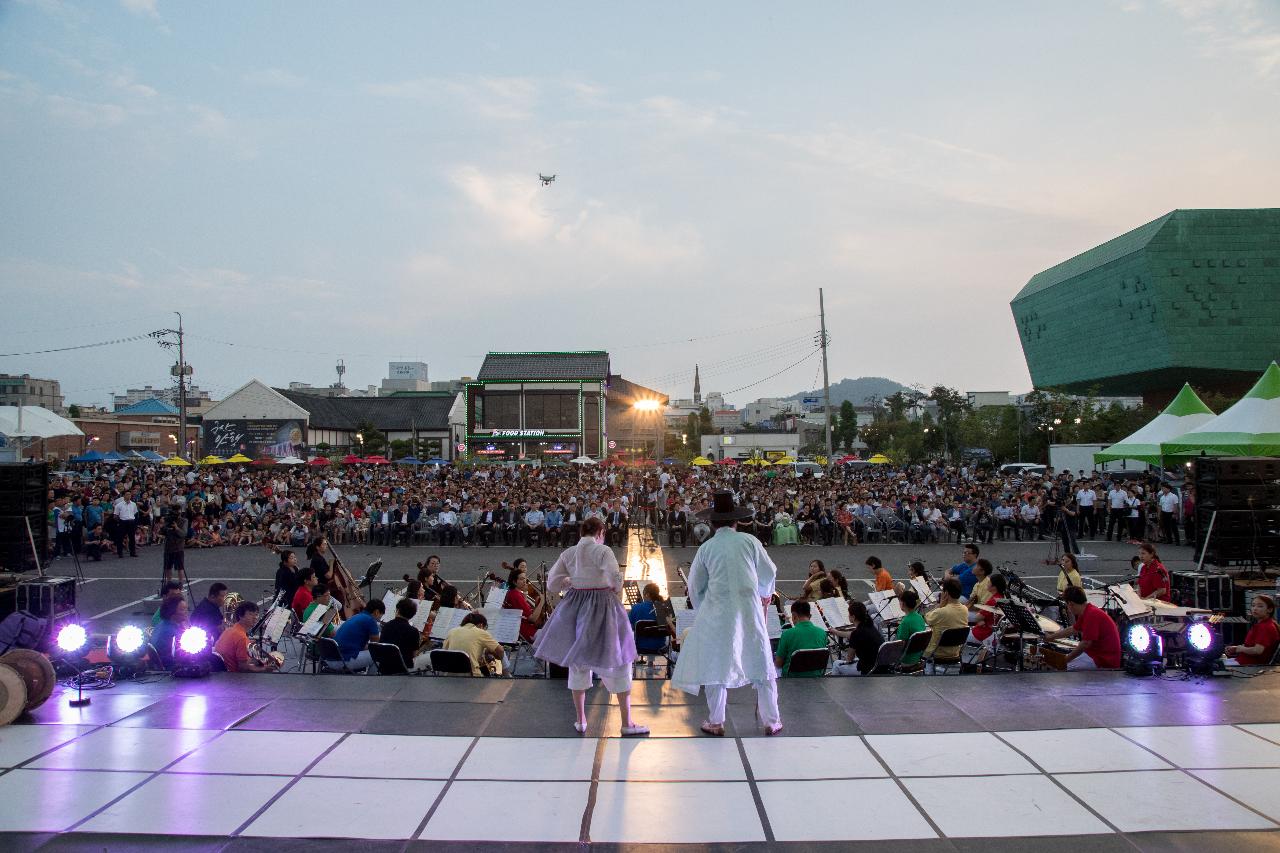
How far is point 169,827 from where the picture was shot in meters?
4.13

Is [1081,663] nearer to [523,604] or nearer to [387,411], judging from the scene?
[523,604]

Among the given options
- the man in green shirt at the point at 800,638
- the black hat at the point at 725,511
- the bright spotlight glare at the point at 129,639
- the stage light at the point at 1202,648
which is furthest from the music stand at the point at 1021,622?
the bright spotlight glare at the point at 129,639

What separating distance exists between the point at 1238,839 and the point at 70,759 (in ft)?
21.6

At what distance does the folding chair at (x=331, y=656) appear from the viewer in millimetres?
7531

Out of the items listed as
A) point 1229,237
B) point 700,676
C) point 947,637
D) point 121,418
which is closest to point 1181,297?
point 1229,237

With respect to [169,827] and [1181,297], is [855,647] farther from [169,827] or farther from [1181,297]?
[1181,297]

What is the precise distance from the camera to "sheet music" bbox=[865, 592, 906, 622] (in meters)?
9.66

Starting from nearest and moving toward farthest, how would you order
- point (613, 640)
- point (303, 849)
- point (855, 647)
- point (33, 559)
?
point (303, 849)
point (613, 640)
point (855, 647)
point (33, 559)

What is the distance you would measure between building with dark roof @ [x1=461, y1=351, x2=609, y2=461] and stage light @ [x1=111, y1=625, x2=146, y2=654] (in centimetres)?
4685

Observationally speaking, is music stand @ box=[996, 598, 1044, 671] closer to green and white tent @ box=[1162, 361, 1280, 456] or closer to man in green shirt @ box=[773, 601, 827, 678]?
man in green shirt @ box=[773, 601, 827, 678]

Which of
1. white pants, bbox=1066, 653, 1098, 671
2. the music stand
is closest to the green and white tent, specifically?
the music stand

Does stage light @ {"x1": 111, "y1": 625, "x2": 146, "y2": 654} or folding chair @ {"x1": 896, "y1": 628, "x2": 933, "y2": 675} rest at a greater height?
stage light @ {"x1": 111, "y1": 625, "x2": 146, "y2": 654}

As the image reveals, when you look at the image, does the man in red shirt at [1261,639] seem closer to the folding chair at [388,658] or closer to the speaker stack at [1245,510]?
the speaker stack at [1245,510]

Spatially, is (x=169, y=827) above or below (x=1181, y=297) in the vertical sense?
below
